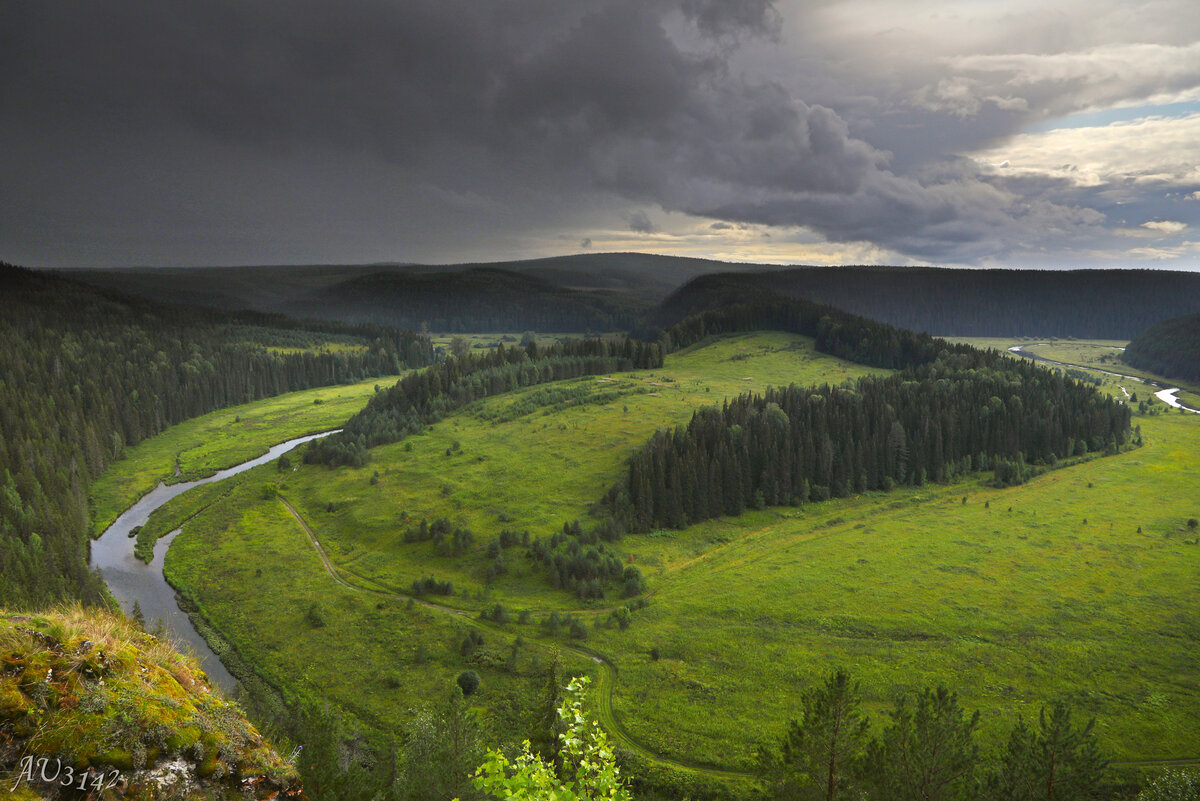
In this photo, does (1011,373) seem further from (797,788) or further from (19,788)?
(19,788)

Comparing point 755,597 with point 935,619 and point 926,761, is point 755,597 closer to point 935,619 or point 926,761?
point 935,619

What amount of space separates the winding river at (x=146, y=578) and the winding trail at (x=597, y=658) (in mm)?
20685

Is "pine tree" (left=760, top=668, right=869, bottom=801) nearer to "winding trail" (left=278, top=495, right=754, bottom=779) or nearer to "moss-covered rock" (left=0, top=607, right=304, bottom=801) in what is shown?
"winding trail" (left=278, top=495, right=754, bottom=779)

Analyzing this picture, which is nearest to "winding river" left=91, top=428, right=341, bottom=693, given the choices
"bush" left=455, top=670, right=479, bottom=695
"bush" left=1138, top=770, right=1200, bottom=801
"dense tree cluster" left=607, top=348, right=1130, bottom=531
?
"bush" left=455, top=670, right=479, bottom=695

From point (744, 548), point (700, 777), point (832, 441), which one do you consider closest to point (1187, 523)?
point (832, 441)

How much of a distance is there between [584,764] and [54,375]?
230 meters

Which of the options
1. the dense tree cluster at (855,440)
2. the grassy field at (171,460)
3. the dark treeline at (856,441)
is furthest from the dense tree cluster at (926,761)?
the grassy field at (171,460)

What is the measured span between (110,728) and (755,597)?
285 feet

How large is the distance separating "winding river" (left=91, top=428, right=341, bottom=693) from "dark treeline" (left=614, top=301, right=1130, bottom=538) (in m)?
60.0

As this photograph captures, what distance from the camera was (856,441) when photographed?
147m

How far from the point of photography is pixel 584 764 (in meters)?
17.4

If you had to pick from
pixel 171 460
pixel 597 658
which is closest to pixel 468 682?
pixel 597 658

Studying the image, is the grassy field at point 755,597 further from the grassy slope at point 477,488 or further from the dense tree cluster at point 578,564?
the dense tree cluster at point 578,564

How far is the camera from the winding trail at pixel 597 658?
57.6 meters
